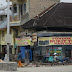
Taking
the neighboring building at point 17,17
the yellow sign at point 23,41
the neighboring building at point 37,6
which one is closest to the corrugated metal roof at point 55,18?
the neighboring building at point 37,6

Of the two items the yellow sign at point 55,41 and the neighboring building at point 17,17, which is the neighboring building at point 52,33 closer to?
the yellow sign at point 55,41

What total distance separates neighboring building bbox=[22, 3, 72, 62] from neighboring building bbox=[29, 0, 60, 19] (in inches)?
57.4

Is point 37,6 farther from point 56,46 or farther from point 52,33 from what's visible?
point 56,46

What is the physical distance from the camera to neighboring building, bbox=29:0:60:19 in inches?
1183

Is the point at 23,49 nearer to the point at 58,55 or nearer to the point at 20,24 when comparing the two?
the point at 20,24

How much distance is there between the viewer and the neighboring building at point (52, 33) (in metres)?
26.9

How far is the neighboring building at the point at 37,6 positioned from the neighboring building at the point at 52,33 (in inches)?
57.4

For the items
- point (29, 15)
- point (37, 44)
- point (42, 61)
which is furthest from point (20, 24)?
point (42, 61)

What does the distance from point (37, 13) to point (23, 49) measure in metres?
4.65

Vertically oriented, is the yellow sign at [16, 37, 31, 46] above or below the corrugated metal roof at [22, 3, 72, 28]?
below

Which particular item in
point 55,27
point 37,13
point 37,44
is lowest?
point 37,44

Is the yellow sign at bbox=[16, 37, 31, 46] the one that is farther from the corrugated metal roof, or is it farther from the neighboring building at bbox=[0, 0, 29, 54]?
the neighboring building at bbox=[0, 0, 29, 54]

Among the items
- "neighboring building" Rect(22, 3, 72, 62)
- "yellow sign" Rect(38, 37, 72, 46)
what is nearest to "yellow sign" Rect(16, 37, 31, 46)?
"neighboring building" Rect(22, 3, 72, 62)

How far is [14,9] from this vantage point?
1377 inches
